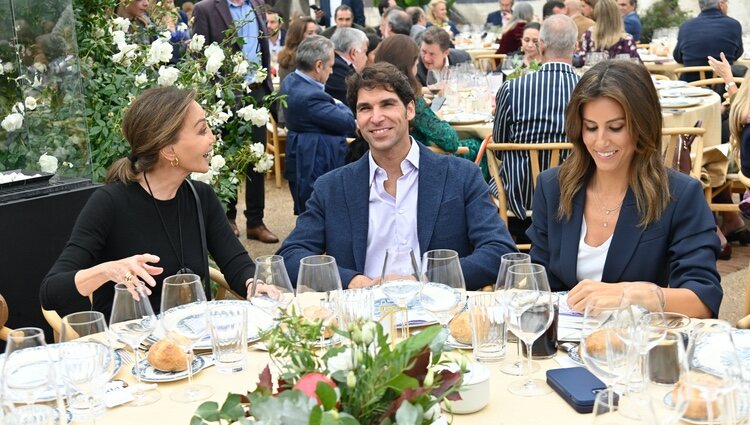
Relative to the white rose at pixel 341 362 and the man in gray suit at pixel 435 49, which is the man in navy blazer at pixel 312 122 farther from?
the white rose at pixel 341 362

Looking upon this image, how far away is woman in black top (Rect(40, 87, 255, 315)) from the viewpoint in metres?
2.90

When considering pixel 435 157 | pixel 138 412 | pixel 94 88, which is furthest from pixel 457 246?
pixel 94 88

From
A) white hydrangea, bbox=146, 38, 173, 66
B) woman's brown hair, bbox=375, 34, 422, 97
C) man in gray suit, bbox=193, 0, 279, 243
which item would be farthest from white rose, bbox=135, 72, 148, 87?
man in gray suit, bbox=193, 0, 279, 243

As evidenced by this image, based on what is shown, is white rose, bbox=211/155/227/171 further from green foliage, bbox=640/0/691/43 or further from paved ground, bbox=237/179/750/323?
green foliage, bbox=640/0/691/43

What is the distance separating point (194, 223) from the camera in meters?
3.05

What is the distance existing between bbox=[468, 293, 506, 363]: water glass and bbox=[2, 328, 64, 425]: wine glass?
0.80 m

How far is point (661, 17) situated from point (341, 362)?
13032 millimetres

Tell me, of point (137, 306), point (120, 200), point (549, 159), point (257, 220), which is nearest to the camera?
point (137, 306)

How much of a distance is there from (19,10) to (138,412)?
9.19 feet

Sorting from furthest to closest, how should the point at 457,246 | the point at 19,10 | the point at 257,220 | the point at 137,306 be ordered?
the point at 257,220, the point at 19,10, the point at 457,246, the point at 137,306

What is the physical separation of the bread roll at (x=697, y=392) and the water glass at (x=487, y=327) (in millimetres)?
561

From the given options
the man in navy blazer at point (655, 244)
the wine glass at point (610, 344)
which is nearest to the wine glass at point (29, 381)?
the wine glass at point (610, 344)

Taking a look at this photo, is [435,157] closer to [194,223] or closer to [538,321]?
[194,223]

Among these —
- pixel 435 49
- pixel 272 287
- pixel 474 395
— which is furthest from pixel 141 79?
pixel 435 49
